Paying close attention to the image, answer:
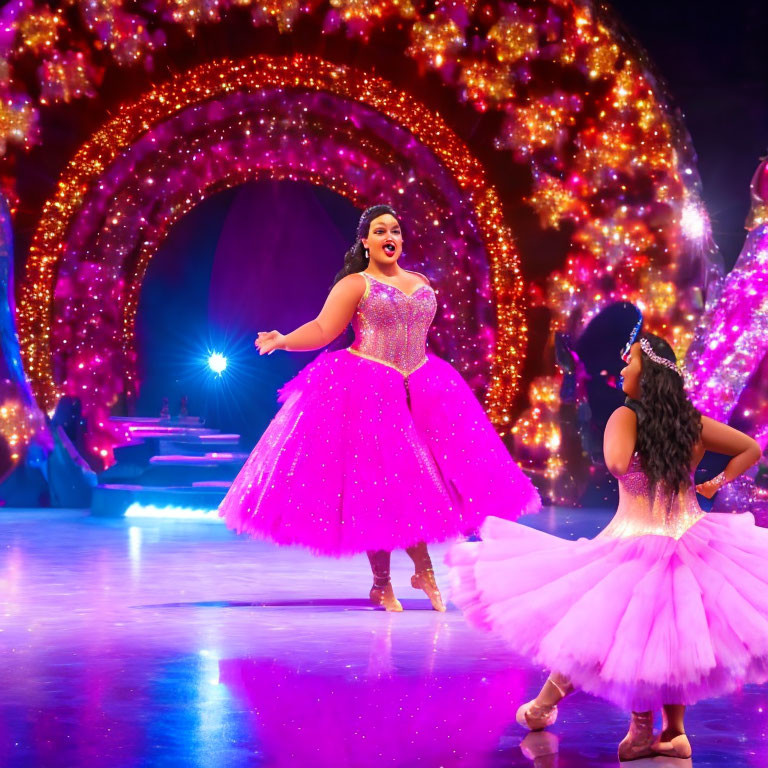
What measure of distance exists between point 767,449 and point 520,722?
18.4 feet

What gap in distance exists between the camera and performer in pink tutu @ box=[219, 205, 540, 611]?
513 cm

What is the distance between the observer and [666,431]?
3.26 m

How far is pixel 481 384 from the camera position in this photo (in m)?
10.4

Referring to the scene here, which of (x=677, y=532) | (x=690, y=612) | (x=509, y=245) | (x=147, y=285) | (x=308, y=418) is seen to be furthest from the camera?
(x=147, y=285)

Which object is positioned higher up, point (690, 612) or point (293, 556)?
point (690, 612)

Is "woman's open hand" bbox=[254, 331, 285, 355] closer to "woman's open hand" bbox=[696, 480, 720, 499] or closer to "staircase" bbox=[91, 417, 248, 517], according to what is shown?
"woman's open hand" bbox=[696, 480, 720, 499]

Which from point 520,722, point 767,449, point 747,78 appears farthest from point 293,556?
point 747,78

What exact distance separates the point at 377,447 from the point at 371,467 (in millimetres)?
86

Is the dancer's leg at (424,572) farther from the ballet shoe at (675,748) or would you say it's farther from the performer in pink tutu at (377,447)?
the ballet shoe at (675,748)

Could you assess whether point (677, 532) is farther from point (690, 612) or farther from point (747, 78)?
point (747, 78)

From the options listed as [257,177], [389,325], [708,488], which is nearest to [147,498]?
[257,177]

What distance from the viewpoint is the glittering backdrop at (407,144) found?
9773 millimetres

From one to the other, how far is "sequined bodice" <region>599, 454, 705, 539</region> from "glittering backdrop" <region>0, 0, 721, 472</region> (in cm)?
642

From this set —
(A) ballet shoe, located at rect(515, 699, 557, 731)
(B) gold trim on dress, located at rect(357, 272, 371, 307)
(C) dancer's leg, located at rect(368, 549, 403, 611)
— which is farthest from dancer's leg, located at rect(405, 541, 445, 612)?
(A) ballet shoe, located at rect(515, 699, 557, 731)
